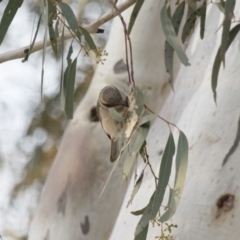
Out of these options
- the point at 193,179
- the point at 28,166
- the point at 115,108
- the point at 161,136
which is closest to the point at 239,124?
the point at 193,179

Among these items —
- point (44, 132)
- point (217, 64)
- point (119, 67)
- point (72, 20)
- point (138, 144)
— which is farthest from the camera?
point (44, 132)

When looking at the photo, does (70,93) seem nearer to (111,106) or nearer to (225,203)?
(111,106)

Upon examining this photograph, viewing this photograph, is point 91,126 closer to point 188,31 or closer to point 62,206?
point 62,206

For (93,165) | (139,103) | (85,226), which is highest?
(139,103)

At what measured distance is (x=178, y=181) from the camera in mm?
1170

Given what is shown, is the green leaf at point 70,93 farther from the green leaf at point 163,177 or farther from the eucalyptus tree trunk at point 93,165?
the eucalyptus tree trunk at point 93,165

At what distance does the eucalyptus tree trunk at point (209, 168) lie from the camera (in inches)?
52.0

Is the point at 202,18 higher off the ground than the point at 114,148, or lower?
higher

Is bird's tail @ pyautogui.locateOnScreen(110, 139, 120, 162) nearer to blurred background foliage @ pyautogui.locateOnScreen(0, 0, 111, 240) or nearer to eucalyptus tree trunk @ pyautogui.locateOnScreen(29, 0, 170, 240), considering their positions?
eucalyptus tree trunk @ pyautogui.locateOnScreen(29, 0, 170, 240)

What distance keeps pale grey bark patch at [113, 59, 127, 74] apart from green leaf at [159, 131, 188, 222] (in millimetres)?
775

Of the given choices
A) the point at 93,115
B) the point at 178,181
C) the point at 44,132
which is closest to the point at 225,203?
the point at 178,181

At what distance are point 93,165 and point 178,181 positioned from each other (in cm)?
→ 71

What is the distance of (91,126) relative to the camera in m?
1.90

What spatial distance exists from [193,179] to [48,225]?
22.9 inches
